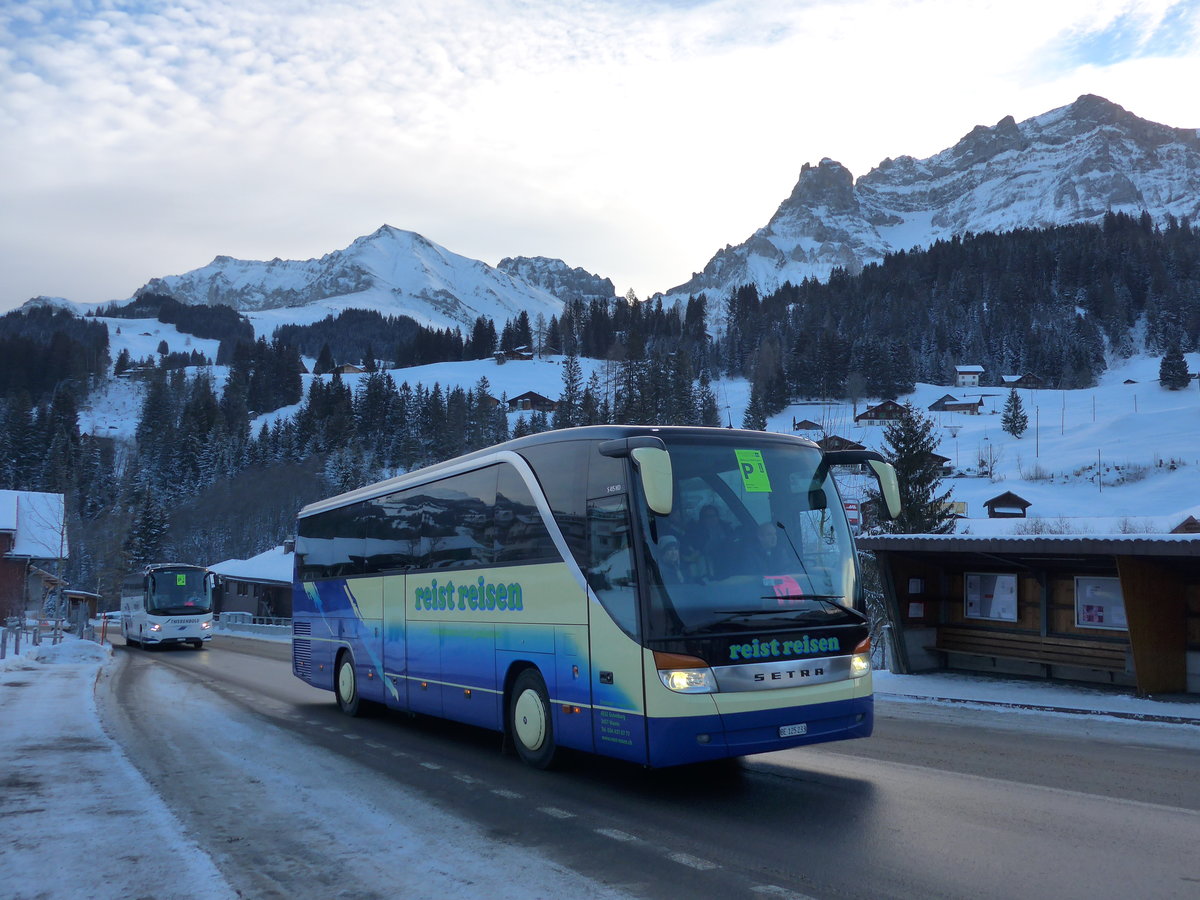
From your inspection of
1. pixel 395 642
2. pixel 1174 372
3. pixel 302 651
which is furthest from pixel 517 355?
pixel 395 642

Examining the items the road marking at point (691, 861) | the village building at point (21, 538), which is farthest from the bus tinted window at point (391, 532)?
the village building at point (21, 538)

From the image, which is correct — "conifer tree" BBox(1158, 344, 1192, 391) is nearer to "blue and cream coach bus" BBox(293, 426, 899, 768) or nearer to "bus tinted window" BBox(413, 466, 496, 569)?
"blue and cream coach bus" BBox(293, 426, 899, 768)

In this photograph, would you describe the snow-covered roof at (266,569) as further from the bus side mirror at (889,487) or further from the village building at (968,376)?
the village building at (968,376)

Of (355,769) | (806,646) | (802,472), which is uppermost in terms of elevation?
(802,472)

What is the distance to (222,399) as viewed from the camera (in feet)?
522

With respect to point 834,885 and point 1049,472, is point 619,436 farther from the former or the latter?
point 1049,472

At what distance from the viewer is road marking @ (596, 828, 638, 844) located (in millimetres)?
6379

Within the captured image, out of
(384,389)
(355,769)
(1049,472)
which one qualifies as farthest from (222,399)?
(355,769)

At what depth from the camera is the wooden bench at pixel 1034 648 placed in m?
13.9

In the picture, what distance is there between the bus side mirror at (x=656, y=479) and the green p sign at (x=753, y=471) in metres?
1.51

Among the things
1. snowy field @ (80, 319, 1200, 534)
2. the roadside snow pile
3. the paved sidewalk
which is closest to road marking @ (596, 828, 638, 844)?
the paved sidewalk

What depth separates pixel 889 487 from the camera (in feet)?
27.2

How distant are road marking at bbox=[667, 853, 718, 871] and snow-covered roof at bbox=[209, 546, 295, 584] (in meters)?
51.2

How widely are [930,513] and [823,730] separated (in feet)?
75.8
